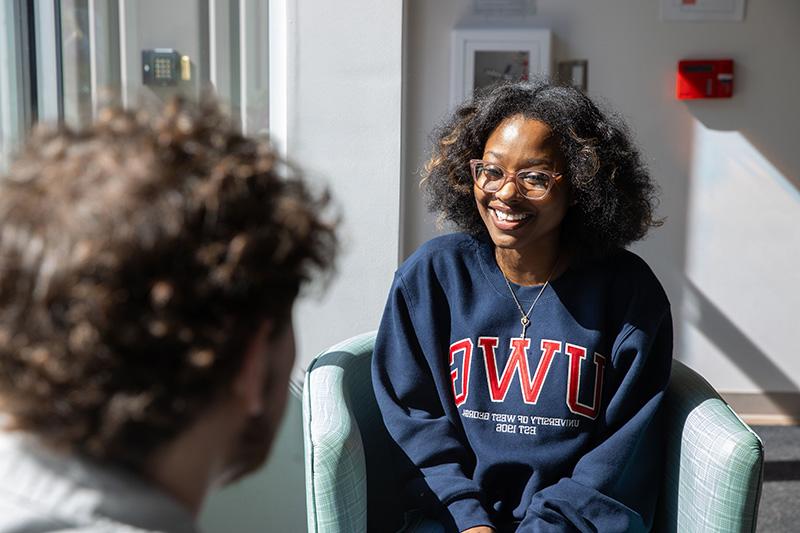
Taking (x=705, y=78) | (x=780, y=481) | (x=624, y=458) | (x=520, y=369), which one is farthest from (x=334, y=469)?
(x=705, y=78)

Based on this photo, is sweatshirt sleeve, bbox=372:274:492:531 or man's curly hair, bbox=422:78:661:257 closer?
sweatshirt sleeve, bbox=372:274:492:531

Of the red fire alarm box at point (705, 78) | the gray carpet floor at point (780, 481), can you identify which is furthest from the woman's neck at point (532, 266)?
the red fire alarm box at point (705, 78)

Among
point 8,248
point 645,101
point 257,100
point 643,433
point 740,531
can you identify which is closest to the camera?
point 8,248

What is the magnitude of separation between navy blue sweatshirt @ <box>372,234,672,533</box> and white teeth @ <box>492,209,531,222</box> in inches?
4.5

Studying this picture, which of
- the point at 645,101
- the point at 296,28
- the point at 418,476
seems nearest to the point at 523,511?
the point at 418,476

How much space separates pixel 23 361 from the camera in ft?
2.24

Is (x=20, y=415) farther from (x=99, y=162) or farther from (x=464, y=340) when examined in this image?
(x=464, y=340)

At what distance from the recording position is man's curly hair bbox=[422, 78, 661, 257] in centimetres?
195

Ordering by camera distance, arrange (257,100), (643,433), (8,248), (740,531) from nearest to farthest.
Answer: (8,248)
(740,531)
(643,433)
(257,100)

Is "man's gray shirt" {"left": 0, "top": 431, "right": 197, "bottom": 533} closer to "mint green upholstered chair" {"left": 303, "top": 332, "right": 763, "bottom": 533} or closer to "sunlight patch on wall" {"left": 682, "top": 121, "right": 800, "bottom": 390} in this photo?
"mint green upholstered chair" {"left": 303, "top": 332, "right": 763, "bottom": 533}

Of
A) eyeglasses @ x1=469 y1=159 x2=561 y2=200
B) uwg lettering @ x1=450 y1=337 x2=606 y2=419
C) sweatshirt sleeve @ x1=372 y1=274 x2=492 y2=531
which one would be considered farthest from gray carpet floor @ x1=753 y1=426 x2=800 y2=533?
eyeglasses @ x1=469 y1=159 x2=561 y2=200

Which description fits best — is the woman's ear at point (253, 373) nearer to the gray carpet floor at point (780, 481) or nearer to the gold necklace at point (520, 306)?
the gold necklace at point (520, 306)

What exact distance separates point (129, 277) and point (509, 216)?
133 cm

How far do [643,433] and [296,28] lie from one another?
61.3 inches
